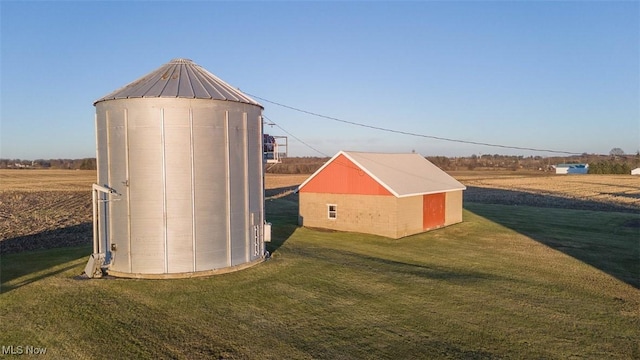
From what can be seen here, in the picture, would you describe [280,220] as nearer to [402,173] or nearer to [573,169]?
[402,173]

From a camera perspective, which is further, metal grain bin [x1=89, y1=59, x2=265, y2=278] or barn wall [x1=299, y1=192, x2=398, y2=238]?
barn wall [x1=299, y1=192, x2=398, y2=238]

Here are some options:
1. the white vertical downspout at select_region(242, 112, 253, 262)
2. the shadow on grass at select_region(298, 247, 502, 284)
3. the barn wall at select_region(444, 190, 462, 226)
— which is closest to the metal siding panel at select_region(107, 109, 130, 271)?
the white vertical downspout at select_region(242, 112, 253, 262)

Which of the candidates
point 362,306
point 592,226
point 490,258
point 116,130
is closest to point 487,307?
point 362,306

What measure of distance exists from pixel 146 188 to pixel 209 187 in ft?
7.29

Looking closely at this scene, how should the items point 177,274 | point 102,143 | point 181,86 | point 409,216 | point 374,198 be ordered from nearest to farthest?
point 177,274
point 181,86
point 102,143
point 374,198
point 409,216

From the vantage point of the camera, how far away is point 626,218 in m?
35.5

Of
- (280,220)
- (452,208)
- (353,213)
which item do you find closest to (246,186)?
(353,213)

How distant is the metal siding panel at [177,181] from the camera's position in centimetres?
1669

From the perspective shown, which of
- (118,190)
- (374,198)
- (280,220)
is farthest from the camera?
(280,220)

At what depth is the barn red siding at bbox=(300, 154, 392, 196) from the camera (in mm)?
27797

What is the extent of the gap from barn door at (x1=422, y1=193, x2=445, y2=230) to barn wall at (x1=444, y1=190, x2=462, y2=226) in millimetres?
733

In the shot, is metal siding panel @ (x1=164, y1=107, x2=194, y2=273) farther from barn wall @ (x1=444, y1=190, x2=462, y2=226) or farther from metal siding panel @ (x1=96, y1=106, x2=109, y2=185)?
barn wall @ (x1=444, y1=190, x2=462, y2=226)

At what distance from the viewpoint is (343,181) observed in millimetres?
29188

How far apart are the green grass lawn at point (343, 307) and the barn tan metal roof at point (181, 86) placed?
6.75 metres
